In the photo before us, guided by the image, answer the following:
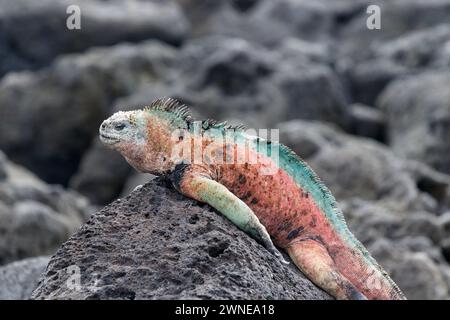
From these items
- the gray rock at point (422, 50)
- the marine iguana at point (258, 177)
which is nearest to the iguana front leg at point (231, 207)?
the marine iguana at point (258, 177)

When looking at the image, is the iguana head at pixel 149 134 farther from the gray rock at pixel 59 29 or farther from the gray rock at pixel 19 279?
the gray rock at pixel 59 29

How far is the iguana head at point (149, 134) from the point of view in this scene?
6.00 metres

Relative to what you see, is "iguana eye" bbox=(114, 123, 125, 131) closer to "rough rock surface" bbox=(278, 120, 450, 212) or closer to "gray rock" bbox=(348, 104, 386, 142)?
"rough rock surface" bbox=(278, 120, 450, 212)

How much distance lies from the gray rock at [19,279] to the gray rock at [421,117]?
11.5 meters

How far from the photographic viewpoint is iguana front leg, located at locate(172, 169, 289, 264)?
18.5 ft

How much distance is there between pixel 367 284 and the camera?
5914 millimetres

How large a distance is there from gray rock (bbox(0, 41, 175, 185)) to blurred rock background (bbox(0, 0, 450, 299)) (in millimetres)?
29

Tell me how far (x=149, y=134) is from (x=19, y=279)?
282 centimetres

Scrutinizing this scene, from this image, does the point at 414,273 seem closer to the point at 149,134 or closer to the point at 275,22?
the point at 149,134

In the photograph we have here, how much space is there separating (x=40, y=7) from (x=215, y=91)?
7.68 m

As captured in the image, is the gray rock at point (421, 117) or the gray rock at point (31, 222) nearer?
the gray rock at point (31, 222)

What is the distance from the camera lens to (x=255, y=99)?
20.2 meters

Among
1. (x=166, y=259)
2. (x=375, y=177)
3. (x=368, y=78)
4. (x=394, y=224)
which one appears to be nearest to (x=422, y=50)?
(x=368, y=78)

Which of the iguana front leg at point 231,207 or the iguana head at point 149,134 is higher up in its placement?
the iguana head at point 149,134
